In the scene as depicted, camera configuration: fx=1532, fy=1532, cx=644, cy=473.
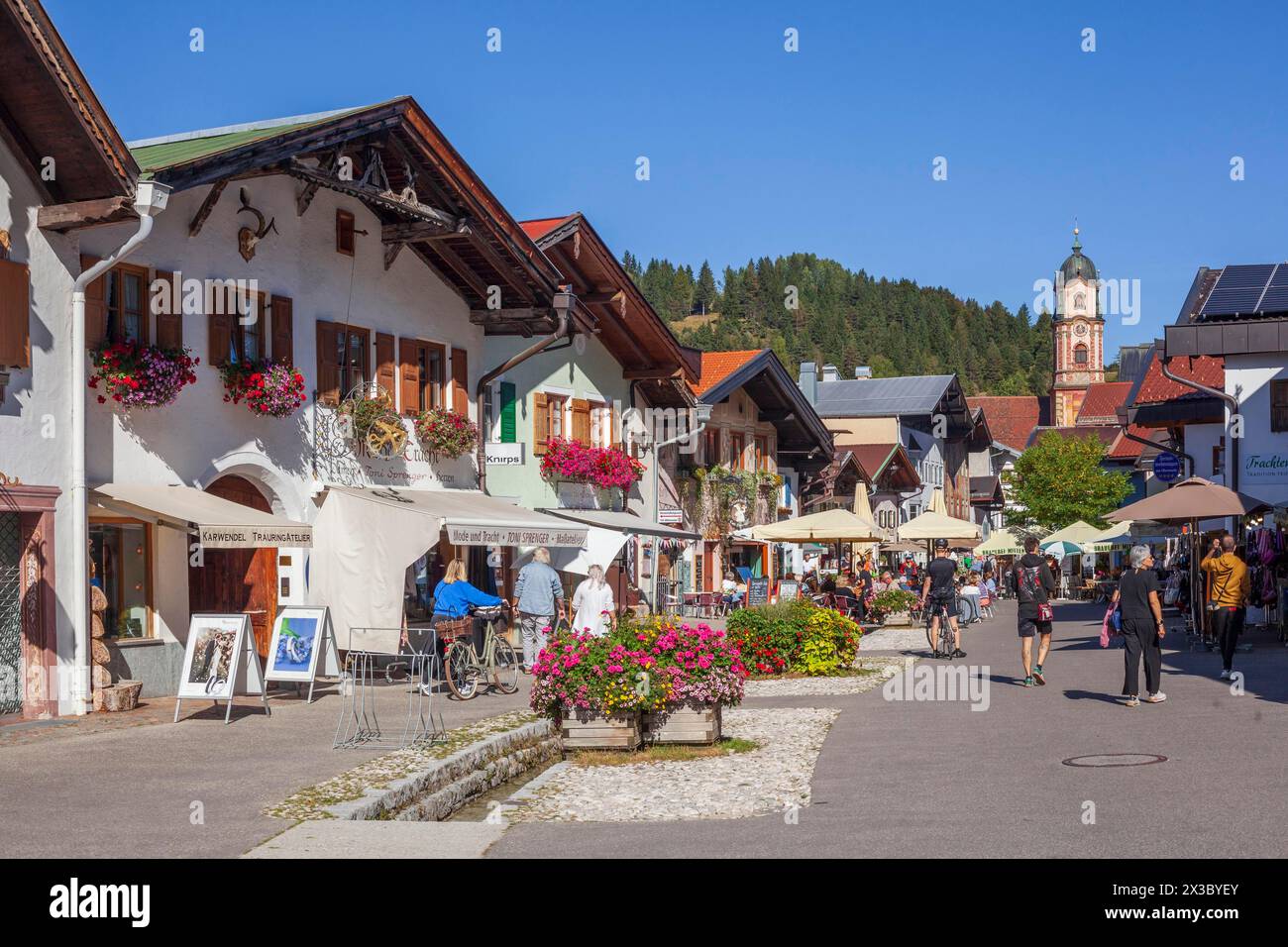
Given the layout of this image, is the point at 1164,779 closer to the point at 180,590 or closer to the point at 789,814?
the point at 789,814

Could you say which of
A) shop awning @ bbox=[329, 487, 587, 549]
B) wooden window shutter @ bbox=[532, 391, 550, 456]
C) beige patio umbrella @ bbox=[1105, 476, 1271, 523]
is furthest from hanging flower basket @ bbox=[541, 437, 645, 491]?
beige patio umbrella @ bbox=[1105, 476, 1271, 523]

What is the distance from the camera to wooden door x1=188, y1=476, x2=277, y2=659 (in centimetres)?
1817

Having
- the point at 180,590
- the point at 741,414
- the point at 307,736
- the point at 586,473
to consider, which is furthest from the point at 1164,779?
the point at 741,414

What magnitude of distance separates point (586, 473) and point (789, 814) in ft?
63.4

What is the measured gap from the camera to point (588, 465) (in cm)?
2864

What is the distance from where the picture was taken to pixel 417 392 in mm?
22328

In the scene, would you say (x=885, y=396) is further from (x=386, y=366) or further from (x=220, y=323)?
(x=220, y=323)

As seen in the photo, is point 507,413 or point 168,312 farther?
point 507,413

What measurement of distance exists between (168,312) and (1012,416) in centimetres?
14569

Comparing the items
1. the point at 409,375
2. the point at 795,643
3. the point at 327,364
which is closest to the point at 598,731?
the point at 795,643

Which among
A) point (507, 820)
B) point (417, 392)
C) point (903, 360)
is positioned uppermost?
point (903, 360)

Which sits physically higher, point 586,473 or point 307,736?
point 586,473

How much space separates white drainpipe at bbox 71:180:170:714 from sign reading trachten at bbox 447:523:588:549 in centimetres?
448

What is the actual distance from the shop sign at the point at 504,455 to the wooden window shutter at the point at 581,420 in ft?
16.2
